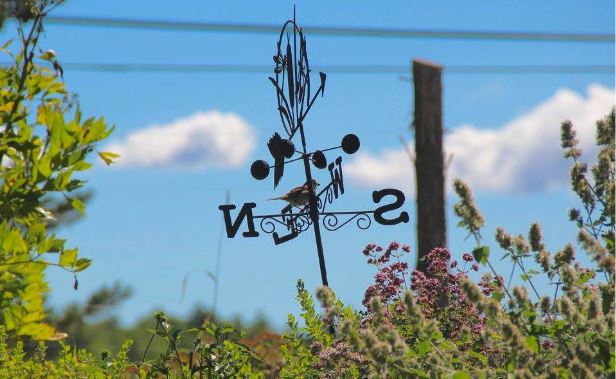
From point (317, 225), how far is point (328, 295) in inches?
110

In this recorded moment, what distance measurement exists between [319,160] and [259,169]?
0.45 meters

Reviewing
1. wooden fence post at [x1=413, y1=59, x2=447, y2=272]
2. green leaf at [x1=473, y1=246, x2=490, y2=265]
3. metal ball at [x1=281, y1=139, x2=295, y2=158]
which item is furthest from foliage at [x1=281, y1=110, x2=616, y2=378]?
wooden fence post at [x1=413, y1=59, x2=447, y2=272]

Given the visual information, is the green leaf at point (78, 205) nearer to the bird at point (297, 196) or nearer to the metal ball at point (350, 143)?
the bird at point (297, 196)

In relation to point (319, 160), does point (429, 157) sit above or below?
above

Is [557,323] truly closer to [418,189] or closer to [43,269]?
[43,269]

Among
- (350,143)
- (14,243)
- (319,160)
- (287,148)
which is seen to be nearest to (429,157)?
(350,143)

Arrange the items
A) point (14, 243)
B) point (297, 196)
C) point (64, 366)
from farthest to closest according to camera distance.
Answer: point (297, 196), point (64, 366), point (14, 243)

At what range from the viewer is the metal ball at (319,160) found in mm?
6293

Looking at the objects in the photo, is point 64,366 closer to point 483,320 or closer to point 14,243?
point 14,243

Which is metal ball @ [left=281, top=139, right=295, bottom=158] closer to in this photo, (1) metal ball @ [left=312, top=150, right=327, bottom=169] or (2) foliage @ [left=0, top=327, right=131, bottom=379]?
(1) metal ball @ [left=312, top=150, right=327, bottom=169]

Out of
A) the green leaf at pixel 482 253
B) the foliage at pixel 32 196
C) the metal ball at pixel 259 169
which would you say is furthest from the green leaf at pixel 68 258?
the metal ball at pixel 259 169

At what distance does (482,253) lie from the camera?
11.2ft

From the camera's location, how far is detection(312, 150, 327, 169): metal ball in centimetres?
629

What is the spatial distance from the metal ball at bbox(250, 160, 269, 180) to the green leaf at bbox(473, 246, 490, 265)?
303 cm
